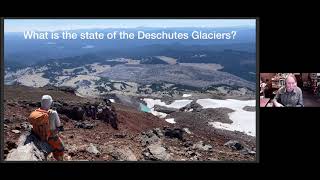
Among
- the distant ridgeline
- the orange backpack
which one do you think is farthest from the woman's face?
the orange backpack

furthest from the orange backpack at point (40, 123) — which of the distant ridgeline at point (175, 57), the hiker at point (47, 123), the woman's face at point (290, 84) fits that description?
the woman's face at point (290, 84)

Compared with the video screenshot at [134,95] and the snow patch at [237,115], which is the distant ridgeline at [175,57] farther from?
the snow patch at [237,115]

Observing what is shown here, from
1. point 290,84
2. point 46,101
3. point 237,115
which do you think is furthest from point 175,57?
point 46,101

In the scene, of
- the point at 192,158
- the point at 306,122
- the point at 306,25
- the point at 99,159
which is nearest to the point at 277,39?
the point at 306,25

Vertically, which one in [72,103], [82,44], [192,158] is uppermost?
[82,44]

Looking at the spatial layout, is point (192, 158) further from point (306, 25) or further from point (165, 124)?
point (306, 25)

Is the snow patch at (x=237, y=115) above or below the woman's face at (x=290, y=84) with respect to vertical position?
below

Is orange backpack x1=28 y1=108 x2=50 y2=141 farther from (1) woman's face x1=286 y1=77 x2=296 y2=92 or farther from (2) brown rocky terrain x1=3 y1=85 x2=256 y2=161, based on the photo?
(1) woman's face x1=286 y1=77 x2=296 y2=92
